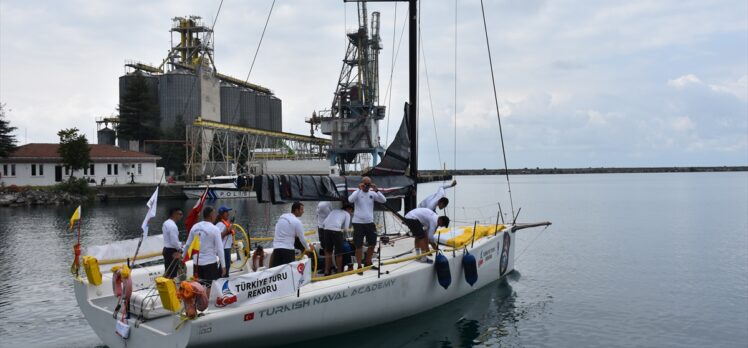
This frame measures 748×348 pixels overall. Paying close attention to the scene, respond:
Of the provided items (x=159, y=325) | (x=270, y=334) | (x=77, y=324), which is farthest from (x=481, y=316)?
(x=77, y=324)

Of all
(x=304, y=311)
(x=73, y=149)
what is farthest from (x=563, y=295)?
(x=73, y=149)

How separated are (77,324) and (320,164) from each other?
56403 mm

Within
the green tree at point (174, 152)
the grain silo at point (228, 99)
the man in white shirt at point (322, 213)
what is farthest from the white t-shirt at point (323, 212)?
the grain silo at point (228, 99)

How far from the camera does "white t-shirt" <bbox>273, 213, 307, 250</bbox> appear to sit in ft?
33.0

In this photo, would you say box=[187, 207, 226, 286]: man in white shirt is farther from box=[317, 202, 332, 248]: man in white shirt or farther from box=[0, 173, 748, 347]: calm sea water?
box=[317, 202, 332, 248]: man in white shirt

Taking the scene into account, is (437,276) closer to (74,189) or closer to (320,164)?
(74,189)

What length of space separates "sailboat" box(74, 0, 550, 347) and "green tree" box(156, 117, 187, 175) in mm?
62465

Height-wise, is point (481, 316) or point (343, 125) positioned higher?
point (343, 125)

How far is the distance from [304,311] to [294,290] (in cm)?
46

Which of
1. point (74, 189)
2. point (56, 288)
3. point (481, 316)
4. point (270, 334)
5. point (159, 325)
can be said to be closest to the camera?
point (159, 325)

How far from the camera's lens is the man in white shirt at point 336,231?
1109 centimetres

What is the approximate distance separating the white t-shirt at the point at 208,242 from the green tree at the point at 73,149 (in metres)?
51.3

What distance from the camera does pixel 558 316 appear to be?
45.2 ft

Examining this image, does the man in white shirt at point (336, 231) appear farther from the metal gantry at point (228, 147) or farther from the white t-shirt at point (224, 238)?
the metal gantry at point (228, 147)
